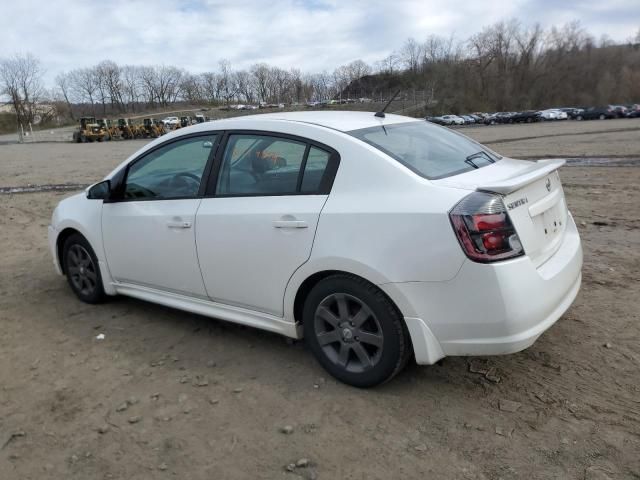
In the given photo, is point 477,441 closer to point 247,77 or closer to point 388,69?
point 388,69

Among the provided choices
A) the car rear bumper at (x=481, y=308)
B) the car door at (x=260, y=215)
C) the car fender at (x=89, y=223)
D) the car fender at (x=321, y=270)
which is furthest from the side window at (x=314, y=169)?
the car fender at (x=89, y=223)

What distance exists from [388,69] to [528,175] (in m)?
127

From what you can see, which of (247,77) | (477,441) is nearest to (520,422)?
(477,441)

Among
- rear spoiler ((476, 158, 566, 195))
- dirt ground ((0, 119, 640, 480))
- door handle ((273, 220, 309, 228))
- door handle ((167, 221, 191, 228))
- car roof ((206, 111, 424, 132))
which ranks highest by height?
car roof ((206, 111, 424, 132))

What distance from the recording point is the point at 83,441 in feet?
9.57

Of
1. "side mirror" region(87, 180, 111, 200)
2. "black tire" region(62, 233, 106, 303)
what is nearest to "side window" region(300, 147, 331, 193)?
"side mirror" region(87, 180, 111, 200)

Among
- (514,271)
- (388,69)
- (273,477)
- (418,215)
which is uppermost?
(388,69)

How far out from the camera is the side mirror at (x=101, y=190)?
4434 millimetres

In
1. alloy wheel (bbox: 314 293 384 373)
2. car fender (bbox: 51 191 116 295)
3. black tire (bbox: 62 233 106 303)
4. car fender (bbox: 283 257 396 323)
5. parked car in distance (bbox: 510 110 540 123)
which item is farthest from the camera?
parked car in distance (bbox: 510 110 540 123)

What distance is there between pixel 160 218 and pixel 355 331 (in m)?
1.77

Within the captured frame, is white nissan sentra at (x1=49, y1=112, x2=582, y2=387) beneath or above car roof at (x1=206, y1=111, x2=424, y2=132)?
beneath

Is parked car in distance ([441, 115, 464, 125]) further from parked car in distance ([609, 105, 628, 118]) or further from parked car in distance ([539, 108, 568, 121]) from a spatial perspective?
parked car in distance ([609, 105, 628, 118])

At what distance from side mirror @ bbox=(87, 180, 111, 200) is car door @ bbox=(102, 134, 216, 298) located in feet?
0.30

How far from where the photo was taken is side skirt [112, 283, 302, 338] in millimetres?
3500
